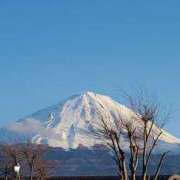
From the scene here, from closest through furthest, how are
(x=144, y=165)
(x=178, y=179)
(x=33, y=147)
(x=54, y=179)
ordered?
(x=144, y=165) < (x=178, y=179) < (x=54, y=179) < (x=33, y=147)

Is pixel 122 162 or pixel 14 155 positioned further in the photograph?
pixel 14 155

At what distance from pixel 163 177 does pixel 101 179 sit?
8681 millimetres

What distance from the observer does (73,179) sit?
7981cm

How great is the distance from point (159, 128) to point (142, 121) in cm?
156

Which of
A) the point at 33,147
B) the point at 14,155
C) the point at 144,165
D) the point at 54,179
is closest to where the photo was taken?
the point at 144,165

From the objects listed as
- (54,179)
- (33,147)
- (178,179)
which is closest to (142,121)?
(178,179)

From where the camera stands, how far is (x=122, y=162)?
39281 mm

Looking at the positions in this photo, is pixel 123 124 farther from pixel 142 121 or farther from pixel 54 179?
pixel 54 179

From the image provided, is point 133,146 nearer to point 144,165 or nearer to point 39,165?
point 144,165

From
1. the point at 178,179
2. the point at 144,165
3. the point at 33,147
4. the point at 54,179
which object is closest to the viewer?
the point at 144,165

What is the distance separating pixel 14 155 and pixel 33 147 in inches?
746

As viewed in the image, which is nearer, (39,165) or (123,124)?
(123,124)

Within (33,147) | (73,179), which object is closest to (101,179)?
(73,179)

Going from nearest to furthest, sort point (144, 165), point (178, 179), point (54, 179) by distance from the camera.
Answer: point (144, 165), point (178, 179), point (54, 179)
